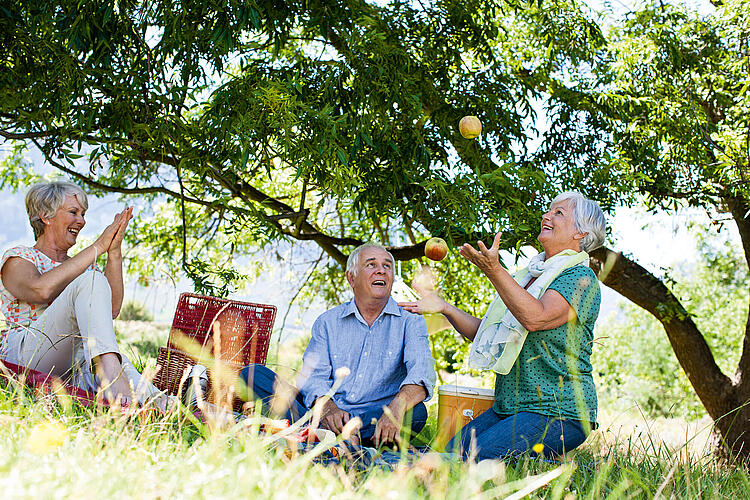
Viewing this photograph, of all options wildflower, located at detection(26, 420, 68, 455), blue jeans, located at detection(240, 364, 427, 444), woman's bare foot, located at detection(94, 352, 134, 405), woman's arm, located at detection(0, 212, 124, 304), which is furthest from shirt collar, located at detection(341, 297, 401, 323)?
wildflower, located at detection(26, 420, 68, 455)

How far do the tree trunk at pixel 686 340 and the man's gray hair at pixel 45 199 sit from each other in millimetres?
4665

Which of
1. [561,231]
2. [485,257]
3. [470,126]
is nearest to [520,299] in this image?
[485,257]

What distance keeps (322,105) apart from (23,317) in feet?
6.22

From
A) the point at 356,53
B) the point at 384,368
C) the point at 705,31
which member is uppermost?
the point at 705,31

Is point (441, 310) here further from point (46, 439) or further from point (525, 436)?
point (46, 439)

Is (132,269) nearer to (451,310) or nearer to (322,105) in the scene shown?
(322,105)

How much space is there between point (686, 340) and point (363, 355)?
15.3 ft

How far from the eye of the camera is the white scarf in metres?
2.70

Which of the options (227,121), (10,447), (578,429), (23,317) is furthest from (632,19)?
(10,447)

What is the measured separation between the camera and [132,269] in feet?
25.3

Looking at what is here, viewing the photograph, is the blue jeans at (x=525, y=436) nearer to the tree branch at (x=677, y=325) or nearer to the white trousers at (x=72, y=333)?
the white trousers at (x=72, y=333)

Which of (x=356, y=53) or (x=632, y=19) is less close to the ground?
(x=632, y=19)

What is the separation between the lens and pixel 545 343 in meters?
2.62

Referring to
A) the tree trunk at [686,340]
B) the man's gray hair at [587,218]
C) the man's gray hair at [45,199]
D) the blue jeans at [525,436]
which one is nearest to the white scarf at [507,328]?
the man's gray hair at [587,218]
